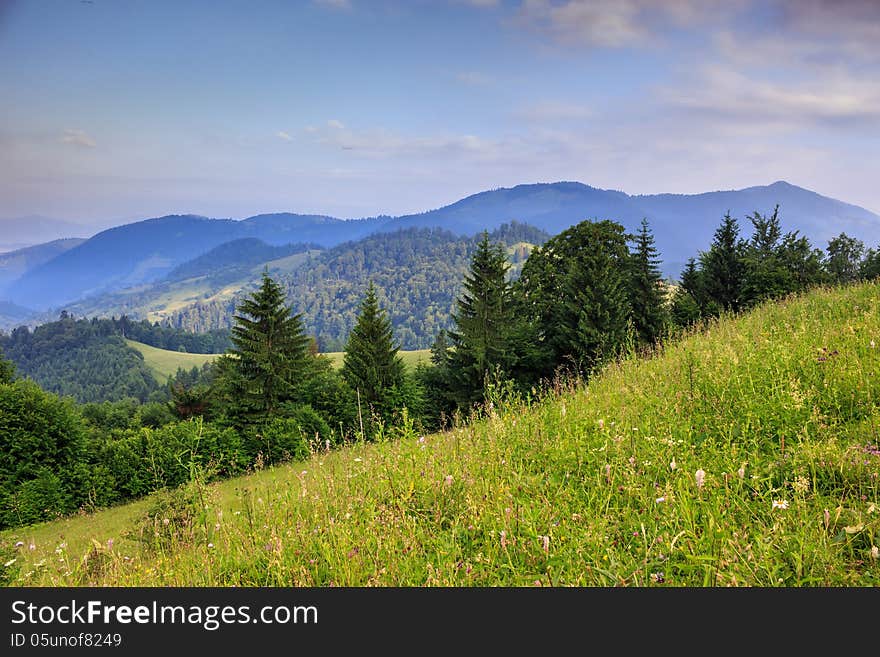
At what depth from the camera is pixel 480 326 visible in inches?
1497

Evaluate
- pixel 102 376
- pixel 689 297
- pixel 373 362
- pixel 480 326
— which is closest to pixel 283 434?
pixel 373 362

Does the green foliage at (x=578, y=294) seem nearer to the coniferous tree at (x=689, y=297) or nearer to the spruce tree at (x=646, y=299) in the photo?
the spruce tree at (x=646, y=299)

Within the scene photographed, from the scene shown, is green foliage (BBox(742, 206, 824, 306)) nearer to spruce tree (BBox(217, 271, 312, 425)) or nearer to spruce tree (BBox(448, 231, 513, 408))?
spruce tree (BBox(448, 231, 513, 408))

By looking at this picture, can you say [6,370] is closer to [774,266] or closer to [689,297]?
[689,297]

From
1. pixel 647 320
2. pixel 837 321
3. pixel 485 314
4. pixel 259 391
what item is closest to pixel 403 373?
pixel 485 314

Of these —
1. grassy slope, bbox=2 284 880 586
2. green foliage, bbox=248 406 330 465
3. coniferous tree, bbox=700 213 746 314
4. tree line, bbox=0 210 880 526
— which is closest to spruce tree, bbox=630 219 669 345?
tree line, bbox=0 210 880 526

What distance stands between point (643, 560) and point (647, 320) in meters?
42.4

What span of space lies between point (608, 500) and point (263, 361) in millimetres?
36828

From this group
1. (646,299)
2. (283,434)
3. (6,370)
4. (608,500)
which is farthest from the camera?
(646,299)

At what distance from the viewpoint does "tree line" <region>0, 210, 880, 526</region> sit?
961 inches

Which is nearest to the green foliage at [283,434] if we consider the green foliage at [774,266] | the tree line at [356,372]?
the tree line at [356,372]

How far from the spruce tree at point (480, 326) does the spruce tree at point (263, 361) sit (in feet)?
42.9

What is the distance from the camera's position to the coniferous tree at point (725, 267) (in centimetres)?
5056

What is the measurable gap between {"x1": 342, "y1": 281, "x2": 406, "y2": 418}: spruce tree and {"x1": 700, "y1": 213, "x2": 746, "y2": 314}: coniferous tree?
36375 mm
